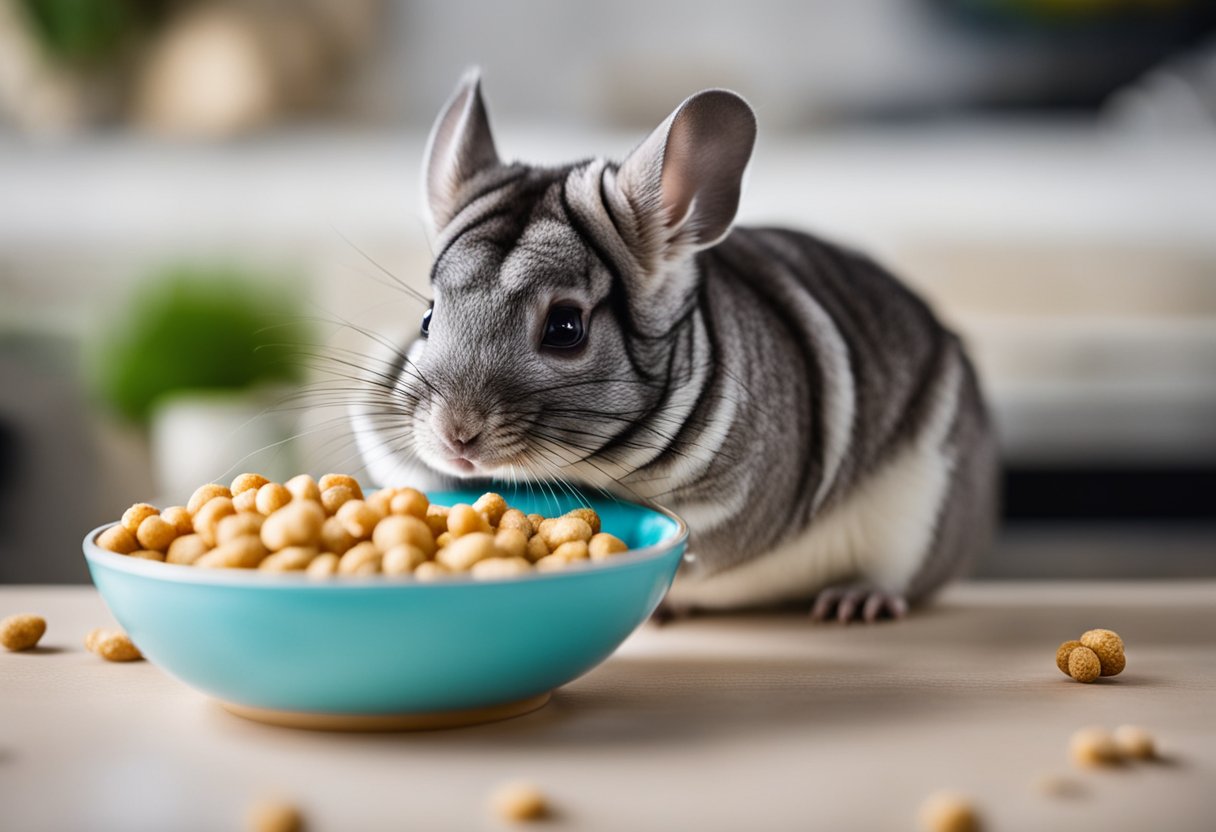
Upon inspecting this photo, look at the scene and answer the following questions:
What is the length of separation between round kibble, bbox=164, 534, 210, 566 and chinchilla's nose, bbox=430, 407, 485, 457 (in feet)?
0.96

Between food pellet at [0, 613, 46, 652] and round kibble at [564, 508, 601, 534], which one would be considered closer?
round kibble at [564, 508, 601, 534]

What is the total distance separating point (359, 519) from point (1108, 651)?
2.51 ft

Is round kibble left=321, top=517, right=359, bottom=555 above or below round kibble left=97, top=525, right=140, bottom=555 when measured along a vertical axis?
above

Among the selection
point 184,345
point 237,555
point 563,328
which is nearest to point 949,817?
point 237,555

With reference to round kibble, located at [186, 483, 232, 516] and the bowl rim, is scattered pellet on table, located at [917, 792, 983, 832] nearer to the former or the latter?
the bowl rim

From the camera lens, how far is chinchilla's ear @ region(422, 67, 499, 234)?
1.61m

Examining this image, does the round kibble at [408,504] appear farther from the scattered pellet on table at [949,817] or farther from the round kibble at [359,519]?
the scattered pellet on table at [949,817]

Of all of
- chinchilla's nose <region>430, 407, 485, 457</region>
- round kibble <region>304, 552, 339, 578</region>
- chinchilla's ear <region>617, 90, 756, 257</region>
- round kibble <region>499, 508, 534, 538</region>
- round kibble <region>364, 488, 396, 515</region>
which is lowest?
round kibble <region>304, 552, 339, 578</region>

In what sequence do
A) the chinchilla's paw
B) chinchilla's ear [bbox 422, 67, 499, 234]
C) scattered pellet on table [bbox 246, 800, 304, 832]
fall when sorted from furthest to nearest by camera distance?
the chinchilla's paw → chinchilla's ear [bbox 422, 67, 499, 234] → scattered pellet on table [bbox 246, 800, 304, 832]

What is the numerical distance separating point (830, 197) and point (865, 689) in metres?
3.05

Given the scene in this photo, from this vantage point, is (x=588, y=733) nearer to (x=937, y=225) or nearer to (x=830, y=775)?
(x=830, y=775)

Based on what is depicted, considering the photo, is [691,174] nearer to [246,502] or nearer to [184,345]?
[246,502]

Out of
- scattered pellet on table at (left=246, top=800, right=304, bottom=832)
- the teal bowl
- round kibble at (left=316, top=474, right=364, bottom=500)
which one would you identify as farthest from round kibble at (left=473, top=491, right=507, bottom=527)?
scattered pellet on table at (left=246, top=800, right=304, bottom=832)

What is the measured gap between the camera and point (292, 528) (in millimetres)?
1123
